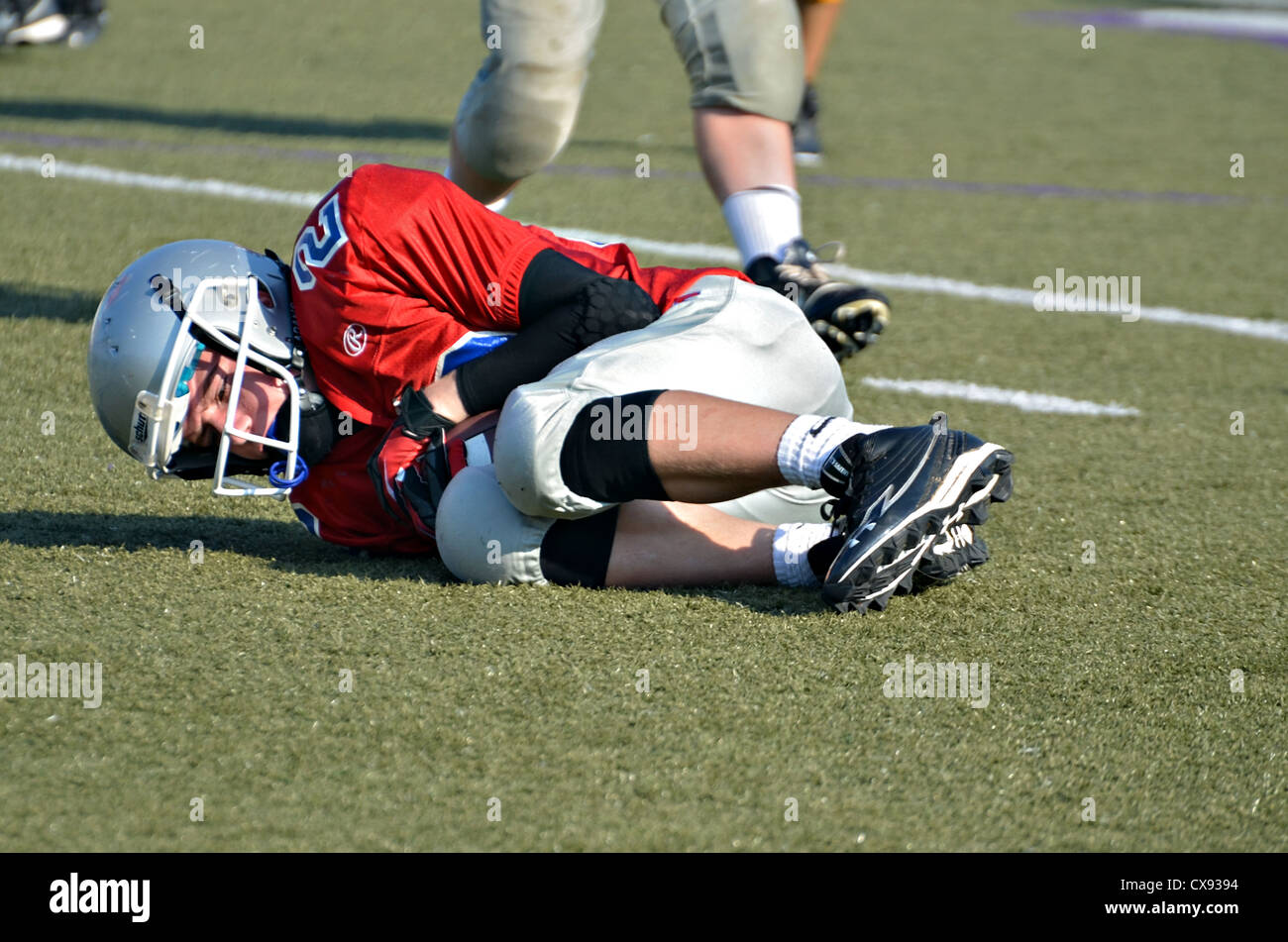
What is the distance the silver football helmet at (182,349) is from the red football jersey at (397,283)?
81mm

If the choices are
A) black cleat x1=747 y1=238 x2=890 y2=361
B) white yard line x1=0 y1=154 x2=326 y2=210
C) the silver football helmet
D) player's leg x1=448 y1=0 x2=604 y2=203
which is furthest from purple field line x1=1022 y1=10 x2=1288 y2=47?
the silver football helmet

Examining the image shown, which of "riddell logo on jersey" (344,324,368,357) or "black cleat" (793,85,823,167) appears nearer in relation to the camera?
"riddell logo on jersey" (344,324,368,357)

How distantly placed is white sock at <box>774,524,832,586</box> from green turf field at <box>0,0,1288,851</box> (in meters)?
0.03

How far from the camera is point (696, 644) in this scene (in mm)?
2271

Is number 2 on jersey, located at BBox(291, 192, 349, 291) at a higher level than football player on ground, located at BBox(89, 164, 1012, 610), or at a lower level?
higher

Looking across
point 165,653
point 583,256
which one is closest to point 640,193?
point 583,256

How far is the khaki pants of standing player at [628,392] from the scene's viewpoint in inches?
92.7

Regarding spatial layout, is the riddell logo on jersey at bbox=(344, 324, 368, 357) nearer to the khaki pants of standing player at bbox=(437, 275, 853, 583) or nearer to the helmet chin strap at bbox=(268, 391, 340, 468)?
the helmet chin strap at bbox=(268, 391, 340, 468)

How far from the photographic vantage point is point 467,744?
1943mm

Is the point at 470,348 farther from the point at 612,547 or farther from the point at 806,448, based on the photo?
the point at 806,448

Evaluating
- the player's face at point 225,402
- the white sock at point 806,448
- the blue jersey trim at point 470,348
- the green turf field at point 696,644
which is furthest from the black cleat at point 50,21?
the white sock at point 806,448

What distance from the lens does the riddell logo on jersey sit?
256 cm

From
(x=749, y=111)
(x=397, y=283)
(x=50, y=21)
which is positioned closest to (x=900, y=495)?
(x=397, y=283)
